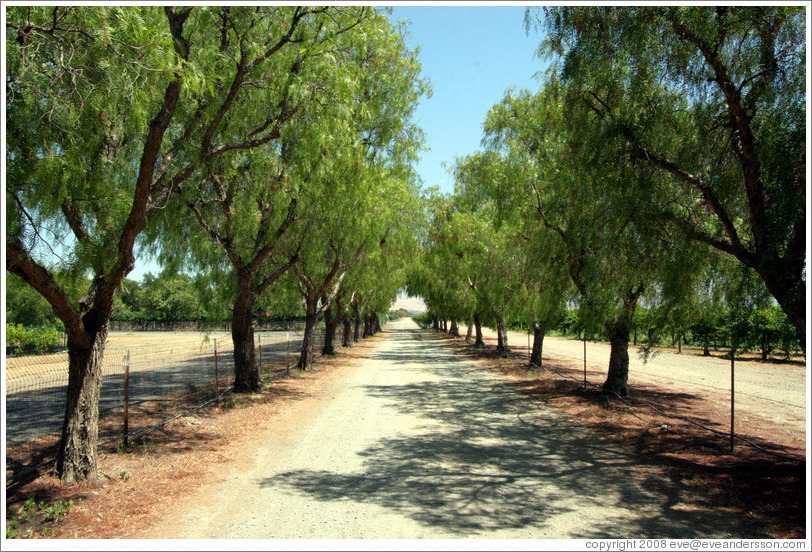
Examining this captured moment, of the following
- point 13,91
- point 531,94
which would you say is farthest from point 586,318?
point 13,91

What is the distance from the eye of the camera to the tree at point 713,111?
583 cm

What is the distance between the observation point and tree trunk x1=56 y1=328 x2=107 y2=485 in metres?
6.05

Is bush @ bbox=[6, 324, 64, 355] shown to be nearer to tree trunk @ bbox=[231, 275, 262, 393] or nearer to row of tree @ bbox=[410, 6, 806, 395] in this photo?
tree trunk @ bbox=[231, 275, 262, 393]

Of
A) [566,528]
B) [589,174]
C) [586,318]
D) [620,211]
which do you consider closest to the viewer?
[566,528]

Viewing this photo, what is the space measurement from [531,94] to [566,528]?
11952 millimetres

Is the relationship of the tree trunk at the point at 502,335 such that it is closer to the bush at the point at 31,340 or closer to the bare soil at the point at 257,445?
the bare soil at the point at 257,445

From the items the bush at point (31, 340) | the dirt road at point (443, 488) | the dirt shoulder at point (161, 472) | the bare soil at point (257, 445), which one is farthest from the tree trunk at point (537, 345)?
the bush at point (31, 340)

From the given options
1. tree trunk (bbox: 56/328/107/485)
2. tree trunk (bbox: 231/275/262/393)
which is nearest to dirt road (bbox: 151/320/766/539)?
tree trunk (bbox: 56/328/107/485)

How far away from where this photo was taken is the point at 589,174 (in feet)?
26.9

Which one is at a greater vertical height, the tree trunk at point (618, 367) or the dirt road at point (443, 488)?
the tree trunk at point (618, 367)

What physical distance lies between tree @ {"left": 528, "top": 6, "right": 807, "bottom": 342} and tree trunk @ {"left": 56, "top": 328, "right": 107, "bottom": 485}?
298 inches

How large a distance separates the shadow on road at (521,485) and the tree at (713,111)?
2501 mm

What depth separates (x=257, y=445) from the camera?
831cm

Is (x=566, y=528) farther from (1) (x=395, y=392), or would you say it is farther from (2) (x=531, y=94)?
(2) (x=531, y=94)
